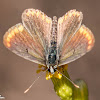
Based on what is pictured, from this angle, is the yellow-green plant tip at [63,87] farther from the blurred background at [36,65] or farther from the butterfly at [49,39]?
the blurred background at [36,65]

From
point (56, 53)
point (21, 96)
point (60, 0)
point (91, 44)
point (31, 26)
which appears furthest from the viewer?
point (60, 0)

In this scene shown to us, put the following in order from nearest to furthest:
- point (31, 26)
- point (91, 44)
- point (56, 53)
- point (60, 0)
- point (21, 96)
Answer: point (91, 44), point (56, 53), point (31, 26), point (21, 96), point (60, 0)

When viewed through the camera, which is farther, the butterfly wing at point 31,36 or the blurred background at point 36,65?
the blurred background at point 36,65

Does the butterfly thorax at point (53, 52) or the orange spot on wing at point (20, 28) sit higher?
the orange spot on wing at point (20, 28)

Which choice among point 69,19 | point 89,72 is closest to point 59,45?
point 69,19

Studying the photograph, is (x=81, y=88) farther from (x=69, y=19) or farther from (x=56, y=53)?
(x=69, y=19)

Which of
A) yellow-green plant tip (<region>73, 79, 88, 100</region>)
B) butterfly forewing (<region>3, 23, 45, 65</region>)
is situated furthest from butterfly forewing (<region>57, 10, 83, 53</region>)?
yellow-green plant tip (<region>73, 79, 88, 100</region>)

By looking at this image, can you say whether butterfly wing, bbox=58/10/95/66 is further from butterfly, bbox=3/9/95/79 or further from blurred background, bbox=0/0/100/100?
blurred background, bbox=0/0/100/100

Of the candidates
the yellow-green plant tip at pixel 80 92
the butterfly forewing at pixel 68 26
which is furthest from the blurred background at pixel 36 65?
the butterfly forewing at pixel 68 26
